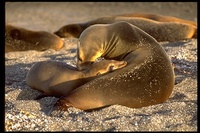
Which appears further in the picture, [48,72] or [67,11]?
[67,11]

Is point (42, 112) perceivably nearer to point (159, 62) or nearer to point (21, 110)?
point (21, 110)

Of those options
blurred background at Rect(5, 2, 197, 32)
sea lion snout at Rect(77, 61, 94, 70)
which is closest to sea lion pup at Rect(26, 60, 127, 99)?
sea lion snout at Rect(77, 61, 94, 70)

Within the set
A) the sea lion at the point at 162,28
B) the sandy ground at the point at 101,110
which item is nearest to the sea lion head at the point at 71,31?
the sea lion at the point at 162,28

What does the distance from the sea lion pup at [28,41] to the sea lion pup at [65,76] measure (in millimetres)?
2738

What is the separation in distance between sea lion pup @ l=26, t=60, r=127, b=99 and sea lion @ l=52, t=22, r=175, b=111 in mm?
135

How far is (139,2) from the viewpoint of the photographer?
498 inches

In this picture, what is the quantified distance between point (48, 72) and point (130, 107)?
841 mm

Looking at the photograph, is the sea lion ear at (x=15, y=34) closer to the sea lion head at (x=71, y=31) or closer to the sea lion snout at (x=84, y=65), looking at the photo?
the sea lion head at (x=71, y=31)

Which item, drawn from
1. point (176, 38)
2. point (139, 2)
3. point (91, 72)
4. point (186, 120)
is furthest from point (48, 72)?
point (139, 2)

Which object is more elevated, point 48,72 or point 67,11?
point 48,72

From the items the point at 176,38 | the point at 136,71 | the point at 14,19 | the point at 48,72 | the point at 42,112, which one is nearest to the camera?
the point at 42,112

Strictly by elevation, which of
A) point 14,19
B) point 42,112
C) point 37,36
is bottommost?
point 14,19

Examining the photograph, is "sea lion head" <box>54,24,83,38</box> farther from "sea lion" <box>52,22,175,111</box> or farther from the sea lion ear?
"sea lion" <box>52,22,175,111</box>

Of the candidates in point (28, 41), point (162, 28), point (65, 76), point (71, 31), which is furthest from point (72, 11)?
point (65, 76)
